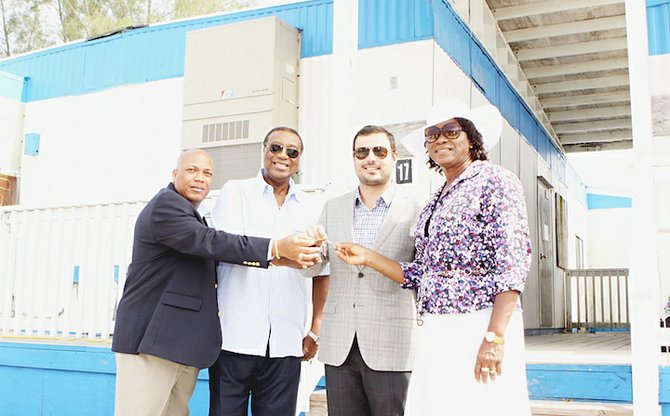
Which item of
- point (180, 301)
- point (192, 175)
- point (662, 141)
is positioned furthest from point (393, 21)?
point (180, 301)

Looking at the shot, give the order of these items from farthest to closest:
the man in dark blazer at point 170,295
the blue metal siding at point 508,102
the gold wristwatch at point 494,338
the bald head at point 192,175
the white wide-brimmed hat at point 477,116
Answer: the blue metal siding at point 508,102
the bald head at point 192,175
the man in dark blazer at point 170,295
the white wide-brimmed hat at point 477,116
the gold wristwatch at point 494,338

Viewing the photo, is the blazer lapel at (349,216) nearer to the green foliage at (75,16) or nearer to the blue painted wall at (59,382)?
the blue painted wall at (59,382)

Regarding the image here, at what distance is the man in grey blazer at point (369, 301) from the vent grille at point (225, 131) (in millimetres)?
4083

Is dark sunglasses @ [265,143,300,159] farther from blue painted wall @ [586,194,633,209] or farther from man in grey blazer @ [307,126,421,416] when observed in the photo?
blue painted wall @ [586,194,633,209]

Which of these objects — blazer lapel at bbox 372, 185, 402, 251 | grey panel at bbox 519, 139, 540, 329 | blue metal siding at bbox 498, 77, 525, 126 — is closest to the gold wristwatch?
blazer lapel at bbox 372, 185, 402, 251

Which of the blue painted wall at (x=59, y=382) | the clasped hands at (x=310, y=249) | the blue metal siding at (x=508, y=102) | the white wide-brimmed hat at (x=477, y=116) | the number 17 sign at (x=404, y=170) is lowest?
the blue painted wall at (x=59, y=382)

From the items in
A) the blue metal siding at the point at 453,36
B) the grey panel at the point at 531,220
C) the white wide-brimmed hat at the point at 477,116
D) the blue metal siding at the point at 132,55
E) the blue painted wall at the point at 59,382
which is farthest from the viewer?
the grey panel at the point at 531,220

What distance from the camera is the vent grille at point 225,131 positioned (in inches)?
267

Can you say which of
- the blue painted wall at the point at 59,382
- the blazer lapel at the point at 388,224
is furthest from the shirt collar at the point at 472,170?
the blue painted wall at the point at 59,382

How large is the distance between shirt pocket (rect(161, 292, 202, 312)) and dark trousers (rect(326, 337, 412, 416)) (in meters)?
0.58

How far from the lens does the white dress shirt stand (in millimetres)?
2743

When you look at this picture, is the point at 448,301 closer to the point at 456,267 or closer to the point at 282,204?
the point at 456,267

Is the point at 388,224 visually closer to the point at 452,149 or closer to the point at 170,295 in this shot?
the point at 452,149

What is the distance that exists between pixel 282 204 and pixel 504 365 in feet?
3.93
